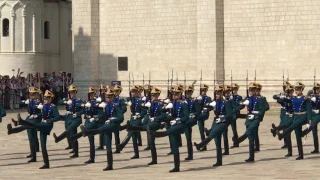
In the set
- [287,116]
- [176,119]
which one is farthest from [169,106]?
[287,116]

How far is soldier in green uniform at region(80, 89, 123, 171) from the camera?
22.1 metres

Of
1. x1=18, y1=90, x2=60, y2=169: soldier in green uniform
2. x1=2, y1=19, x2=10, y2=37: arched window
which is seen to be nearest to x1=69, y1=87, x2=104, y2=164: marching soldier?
x1=18, y1=90, x2=60, y2=169: soldier in green uniform

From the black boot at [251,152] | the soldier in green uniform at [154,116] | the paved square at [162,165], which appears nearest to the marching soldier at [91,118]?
the paved square at [162,165]

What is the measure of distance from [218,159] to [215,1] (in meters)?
23.1

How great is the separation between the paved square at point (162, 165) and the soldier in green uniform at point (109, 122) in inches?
27.4

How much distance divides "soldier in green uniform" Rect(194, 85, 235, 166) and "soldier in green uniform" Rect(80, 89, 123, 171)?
2036 millimetres

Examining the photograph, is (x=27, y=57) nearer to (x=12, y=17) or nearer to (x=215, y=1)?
(x=12, y=17)

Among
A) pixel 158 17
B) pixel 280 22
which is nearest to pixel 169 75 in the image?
pixel 158 17

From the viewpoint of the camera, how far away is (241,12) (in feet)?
145

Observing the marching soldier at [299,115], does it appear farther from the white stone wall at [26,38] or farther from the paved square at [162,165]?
the white stone wall at [26,38]

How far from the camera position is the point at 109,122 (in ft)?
73.0

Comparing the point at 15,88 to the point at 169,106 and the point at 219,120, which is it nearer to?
the point at 219,120

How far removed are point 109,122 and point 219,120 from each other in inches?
107

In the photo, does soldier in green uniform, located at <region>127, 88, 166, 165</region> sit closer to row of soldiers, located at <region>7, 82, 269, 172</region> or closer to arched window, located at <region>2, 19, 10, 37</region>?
row of soldiers, located at <region>7, 82, 269, 172</region>
